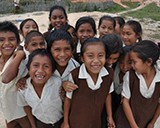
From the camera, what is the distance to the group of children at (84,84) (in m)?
2.14

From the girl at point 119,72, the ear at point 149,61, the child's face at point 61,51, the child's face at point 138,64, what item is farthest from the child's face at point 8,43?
the ear at point 149,61

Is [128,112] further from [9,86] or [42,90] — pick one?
[9,86]

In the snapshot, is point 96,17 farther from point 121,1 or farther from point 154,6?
point 121,1

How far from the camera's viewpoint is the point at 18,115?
2.40 metres

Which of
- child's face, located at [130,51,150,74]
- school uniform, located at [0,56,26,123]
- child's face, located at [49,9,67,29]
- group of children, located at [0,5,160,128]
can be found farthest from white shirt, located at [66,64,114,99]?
child's face, located at [49,9,67,29]

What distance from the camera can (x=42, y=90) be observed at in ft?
7.27

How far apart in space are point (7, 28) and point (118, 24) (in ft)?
4.72

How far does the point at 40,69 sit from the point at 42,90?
17 cm

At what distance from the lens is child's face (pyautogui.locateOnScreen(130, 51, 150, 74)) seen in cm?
211

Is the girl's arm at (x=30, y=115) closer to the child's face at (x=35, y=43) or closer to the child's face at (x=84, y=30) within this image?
the child's face at (x=35, y=43)

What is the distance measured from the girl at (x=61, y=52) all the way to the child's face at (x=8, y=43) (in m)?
0.34

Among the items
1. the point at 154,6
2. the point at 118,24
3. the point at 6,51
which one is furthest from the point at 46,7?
the point at 6,51

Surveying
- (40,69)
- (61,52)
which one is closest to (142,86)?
(61,52)

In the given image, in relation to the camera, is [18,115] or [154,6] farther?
[154,6]
